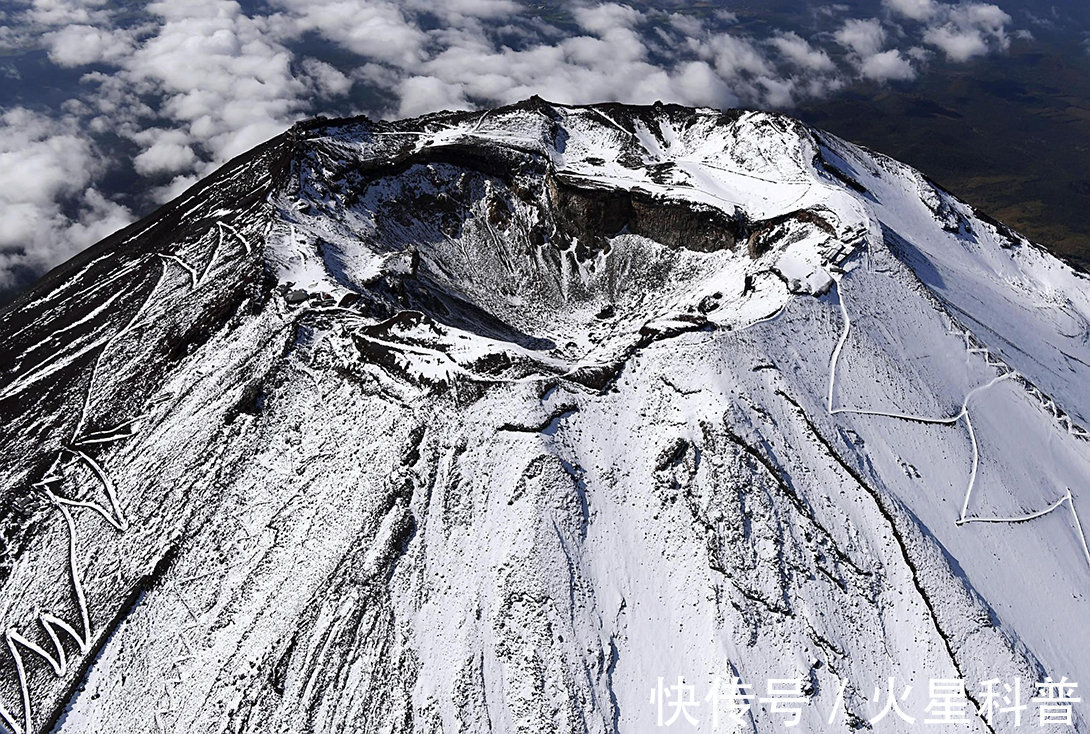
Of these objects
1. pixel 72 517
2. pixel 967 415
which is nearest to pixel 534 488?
pixel 72 517

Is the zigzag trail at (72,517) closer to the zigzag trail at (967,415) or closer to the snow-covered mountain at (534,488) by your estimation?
the snow-covered mountain at (534,488)

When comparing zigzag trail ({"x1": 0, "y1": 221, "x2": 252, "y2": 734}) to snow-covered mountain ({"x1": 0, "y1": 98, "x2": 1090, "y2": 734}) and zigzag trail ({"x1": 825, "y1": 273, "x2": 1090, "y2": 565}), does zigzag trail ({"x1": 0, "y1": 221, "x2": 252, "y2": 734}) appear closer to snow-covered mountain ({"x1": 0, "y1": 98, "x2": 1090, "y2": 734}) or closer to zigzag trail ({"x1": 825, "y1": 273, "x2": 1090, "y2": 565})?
snow-covered mountain ({"x1": 0, "y1": 98, "x2": 1090, "y2": 734})

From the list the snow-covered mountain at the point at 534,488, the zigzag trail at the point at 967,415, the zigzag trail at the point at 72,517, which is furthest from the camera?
the zigzag trail at the point at 967,415

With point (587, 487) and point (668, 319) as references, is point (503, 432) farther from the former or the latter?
point (668, 319)

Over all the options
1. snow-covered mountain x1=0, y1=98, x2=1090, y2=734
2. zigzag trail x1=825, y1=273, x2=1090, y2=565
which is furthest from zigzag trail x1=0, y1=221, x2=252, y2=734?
zigzag trail x1=825, y1=273, x2=1090, y2=565

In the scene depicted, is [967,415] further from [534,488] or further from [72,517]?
[72,517]

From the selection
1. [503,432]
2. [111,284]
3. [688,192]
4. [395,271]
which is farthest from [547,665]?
[111,284]

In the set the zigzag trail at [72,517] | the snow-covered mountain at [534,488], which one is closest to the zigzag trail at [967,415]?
the snow-covered mountain at [534,488]
